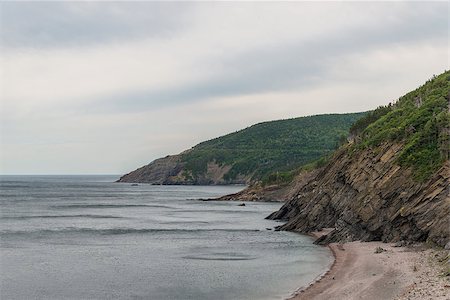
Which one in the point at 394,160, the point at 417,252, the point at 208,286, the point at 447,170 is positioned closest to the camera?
the point at 208,286

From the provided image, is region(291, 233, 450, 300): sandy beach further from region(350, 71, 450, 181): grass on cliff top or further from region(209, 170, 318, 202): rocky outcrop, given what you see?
region(209, 170, 318, 202): rocky outcrop

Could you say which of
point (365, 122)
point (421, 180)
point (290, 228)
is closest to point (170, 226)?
point (290, 228)

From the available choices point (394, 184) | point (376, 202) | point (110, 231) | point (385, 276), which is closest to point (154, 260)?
point (385, 276)

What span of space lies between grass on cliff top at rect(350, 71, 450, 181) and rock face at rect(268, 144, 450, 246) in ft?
4.22

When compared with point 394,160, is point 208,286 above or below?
below

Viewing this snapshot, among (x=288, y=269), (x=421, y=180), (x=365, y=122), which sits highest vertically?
(x=365, y=122)

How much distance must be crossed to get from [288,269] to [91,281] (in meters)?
19.3

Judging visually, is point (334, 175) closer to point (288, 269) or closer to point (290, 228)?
point (290, 228)

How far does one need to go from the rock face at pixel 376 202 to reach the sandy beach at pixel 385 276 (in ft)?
9.57

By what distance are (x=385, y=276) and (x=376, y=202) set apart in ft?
67.0

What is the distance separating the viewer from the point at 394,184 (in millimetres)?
59188

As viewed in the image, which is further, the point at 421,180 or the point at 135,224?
the point at 135,224

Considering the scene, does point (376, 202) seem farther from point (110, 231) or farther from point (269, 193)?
point (269, 193)

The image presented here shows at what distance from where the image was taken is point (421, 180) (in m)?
54.8
